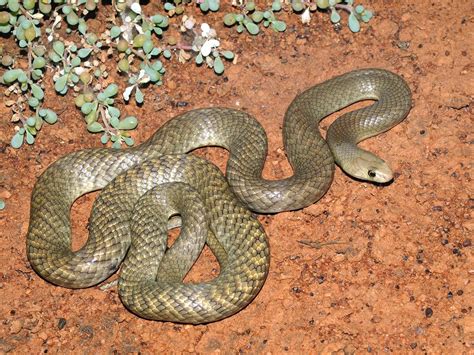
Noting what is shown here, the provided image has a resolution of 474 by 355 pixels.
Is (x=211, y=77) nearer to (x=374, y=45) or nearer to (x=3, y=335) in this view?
(x=374, y=45)

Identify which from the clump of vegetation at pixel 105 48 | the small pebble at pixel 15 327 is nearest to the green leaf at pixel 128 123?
the clump of vegetation at pixel 105 48

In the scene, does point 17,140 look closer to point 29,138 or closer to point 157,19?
point 29,138

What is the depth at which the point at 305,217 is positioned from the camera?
6570 millimetres

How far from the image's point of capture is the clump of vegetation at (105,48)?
6.77 metres

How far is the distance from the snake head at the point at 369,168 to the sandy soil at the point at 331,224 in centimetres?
15

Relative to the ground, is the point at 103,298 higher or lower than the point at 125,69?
lower

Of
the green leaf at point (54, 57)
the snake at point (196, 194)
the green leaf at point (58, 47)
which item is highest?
the green leaf at point (58, 47)

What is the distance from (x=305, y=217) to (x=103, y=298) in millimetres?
2040

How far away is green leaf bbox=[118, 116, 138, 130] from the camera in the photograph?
680 cm

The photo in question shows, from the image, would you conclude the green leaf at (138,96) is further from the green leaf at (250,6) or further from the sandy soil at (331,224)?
the green leaf at (250,6)

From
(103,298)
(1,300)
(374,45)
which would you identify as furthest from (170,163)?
(374,45)

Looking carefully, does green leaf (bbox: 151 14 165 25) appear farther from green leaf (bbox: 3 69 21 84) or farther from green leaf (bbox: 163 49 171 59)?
green leaf (bbox: 3 69 21 84)

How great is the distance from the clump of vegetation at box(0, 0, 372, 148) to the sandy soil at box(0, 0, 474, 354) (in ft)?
0.72

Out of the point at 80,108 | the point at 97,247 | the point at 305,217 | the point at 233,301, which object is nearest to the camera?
the point at 233,301
